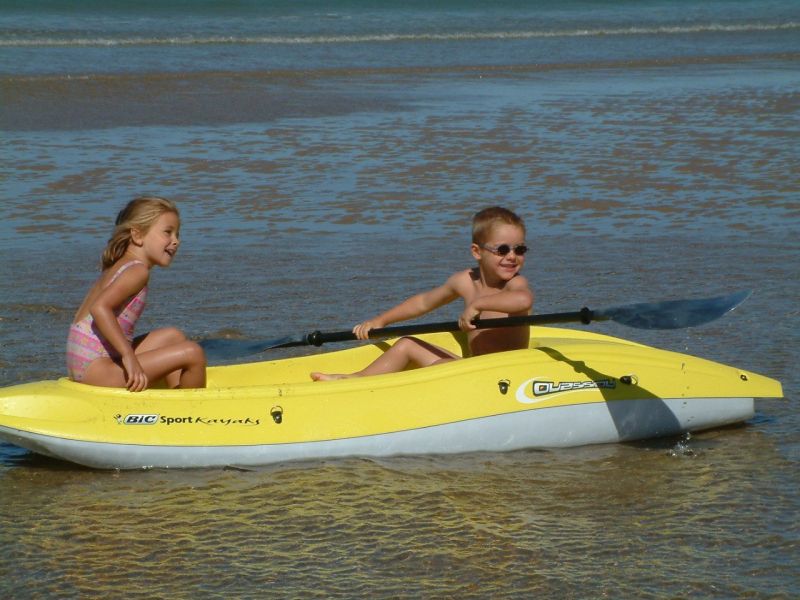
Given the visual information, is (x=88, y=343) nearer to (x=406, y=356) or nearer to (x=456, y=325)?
(x=406, y=356)

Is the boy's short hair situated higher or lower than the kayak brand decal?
higher

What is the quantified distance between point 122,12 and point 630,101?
14005 mm

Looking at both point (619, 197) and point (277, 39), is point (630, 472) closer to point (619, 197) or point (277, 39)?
point (619, 197)

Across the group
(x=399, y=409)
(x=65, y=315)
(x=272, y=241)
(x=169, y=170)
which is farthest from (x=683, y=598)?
(x=169, y=170)

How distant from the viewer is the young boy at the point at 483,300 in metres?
5.52

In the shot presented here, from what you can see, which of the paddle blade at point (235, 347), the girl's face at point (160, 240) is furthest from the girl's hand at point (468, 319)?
the girl's face at point (160, 240)

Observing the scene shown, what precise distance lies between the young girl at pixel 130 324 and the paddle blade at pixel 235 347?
539mm

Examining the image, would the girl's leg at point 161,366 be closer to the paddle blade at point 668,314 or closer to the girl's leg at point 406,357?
the girl's leg at point 406,357

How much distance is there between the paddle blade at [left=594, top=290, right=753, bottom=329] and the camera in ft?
18.0

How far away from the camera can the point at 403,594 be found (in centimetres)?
396

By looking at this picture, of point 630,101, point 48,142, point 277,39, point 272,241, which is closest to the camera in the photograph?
point 272,241

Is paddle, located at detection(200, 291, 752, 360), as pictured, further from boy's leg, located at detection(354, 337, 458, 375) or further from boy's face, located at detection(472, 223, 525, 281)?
boy's face, located at detection(472, 223, 525, 281)

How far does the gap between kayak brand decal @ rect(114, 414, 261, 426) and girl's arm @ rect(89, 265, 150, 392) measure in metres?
0.11

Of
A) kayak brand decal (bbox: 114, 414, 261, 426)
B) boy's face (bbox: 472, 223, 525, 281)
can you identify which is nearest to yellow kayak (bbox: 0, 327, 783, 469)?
kayak brand decal (bbox: 114, 414, 261, 426)
